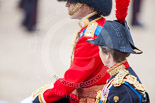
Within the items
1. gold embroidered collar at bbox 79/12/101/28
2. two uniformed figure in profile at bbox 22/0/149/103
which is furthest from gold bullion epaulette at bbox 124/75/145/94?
gold embroidered collar at bbox 79/12/101/28

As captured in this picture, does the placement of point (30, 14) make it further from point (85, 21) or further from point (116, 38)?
point (116, 38)

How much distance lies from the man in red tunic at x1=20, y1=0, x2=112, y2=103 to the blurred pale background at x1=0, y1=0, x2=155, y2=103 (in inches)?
37.2

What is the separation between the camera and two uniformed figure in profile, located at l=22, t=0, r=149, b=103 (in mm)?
2826

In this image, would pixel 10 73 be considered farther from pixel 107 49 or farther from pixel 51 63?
pixel 107 49

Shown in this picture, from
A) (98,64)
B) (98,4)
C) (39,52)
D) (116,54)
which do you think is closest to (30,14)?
(39,52)

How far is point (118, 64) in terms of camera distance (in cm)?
289

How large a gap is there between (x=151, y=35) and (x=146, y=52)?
50 centimetres

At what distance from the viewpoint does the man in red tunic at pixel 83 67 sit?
3.29 m

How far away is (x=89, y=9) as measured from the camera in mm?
3523

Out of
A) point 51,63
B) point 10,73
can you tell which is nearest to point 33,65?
point 10,73

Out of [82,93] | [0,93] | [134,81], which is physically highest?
[0,93]

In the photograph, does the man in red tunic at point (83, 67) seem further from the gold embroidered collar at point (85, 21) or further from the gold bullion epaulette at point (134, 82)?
the gold bullion epaulette at point (134, 82)

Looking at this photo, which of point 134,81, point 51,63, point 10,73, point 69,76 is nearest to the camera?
point 134,81

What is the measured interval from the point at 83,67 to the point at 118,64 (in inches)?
18.0
